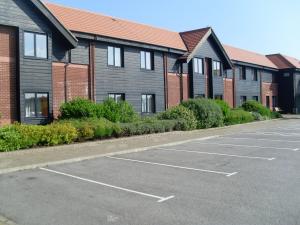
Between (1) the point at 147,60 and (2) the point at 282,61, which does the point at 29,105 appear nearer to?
(1) the point at 147,60

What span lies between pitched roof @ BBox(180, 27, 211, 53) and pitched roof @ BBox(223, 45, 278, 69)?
6601 mm

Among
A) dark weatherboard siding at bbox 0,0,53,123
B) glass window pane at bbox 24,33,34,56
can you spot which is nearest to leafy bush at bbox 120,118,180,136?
dark weatherboard siding at bbox 0,0,53,123

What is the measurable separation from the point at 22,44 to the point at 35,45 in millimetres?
821

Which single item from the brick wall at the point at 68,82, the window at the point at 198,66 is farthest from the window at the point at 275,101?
the brick wall at the point at 68,82

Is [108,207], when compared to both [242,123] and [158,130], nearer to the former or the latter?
[158,130]

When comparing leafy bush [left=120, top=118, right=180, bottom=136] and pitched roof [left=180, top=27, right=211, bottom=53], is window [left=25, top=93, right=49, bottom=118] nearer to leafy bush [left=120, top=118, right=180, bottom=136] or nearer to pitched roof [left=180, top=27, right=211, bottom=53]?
leafy bush [left=120, top=118, right=180, bottom=136]

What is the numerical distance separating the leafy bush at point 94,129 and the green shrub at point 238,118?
11.9 m

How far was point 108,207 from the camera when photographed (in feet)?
23.1

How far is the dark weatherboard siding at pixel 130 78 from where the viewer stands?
21.9 metres

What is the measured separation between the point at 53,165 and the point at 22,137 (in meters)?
2.76

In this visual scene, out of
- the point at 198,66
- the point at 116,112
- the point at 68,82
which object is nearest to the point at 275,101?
the point at 198,66

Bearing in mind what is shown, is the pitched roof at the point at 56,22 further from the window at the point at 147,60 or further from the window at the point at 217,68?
the window at the point at 217,68

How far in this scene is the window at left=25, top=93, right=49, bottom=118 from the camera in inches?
709

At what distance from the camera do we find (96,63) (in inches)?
851
